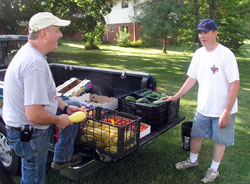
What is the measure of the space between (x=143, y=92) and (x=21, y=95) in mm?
2331

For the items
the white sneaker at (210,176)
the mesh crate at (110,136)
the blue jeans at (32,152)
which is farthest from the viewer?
the white sneaker at (210,176)

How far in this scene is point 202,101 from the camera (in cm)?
365

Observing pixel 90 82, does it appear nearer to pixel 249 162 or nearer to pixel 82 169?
pixel 82 169

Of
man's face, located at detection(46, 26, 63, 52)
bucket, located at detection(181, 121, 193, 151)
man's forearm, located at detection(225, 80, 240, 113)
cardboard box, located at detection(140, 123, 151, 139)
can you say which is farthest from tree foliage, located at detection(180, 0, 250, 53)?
man's face, located at detection(46, 26, 63, 52)

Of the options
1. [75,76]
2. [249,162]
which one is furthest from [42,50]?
[249,162]

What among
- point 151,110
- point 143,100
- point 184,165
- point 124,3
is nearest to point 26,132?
point 151,110

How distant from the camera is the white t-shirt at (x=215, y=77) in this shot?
333cm

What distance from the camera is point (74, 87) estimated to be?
4730mm

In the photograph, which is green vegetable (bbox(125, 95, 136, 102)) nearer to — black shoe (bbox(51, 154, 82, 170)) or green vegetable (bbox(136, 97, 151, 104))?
green vegetable (bbox(136, 97, 151, 104))

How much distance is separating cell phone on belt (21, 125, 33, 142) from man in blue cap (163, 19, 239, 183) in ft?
7.55

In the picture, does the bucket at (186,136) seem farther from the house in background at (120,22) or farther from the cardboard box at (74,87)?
the house in background at (120,22)

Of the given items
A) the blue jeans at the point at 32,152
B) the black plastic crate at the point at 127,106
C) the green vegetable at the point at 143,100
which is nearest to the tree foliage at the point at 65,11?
the black plastic crate at the point at 127,106

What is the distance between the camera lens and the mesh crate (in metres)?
2.88

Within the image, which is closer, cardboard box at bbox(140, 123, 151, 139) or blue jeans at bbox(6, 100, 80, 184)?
blue jeans at bbox(6, 100, 80, 184)
